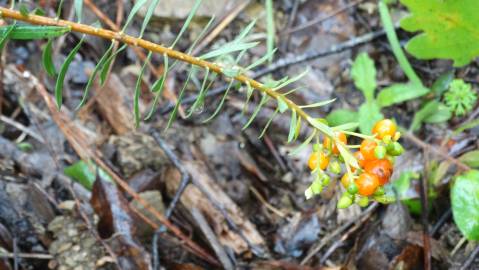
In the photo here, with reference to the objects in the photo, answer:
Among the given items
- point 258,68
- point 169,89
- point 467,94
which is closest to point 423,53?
point 467,94

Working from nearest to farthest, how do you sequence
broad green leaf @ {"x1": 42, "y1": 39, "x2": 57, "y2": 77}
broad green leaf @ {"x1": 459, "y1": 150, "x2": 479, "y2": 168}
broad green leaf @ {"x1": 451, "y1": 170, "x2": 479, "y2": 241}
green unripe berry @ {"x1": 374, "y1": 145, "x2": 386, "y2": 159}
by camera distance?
1. green unripe berry @ {"x1": 374, "y1": 145, "x2": 386, "y2": 159}
2. broad green leaf @ {"x1": 42, "y1": 39, "x2": 57, "y2": 77}
3. broad green leaf @ {"x1": 451, "y1": 170, "x2": 479, "y2": 241}
4. broad green leaf @ {"x1": 459, "y1": 150, "x2": 479, "y2": 168}

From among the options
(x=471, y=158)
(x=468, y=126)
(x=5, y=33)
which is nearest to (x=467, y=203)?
(x=471, y=158)

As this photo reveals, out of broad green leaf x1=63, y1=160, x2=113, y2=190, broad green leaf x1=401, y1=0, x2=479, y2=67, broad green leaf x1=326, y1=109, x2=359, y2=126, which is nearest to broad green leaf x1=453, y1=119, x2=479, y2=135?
broad green leaf x1=401, y1=0, x2=479, y2=67

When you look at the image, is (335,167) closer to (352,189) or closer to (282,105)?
(352,189)

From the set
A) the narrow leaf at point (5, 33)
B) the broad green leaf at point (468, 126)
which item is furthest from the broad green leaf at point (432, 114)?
the narrow leaf at point (5, 33)

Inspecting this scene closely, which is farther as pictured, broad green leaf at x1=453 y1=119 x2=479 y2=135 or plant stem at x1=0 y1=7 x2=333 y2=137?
broad green leaf at x1=453 y1=119 x2=479 y2=135

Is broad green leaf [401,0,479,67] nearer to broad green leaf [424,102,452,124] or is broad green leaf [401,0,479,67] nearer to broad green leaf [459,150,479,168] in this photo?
broad green leaf [424,102,452,124]

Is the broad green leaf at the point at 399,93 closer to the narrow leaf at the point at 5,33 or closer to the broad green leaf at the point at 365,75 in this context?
the broad green leaf at the point at 365,75
